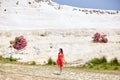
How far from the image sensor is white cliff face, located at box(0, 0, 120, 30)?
3027 inches

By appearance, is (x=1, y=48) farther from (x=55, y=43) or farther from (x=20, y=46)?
(x=55, y=43)

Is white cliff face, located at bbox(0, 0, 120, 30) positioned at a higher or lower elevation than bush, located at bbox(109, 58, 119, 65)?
higher

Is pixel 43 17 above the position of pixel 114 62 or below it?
above

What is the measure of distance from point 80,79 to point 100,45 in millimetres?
23924

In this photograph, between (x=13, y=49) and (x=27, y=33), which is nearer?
(x=13, y=49)

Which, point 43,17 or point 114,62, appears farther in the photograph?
point 43,17

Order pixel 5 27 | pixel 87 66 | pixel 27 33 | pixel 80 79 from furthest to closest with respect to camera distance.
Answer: pixel 5 27, pixel 27 33, pixel 87 66, pixel 80 79

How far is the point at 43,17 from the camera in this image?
81750 mm

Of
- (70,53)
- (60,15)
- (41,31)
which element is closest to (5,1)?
(60,15)

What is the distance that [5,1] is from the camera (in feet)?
282

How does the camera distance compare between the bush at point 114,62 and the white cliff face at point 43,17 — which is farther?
the white cliff face at point 43,17

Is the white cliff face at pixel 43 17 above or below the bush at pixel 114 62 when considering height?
above

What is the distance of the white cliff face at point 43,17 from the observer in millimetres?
76875

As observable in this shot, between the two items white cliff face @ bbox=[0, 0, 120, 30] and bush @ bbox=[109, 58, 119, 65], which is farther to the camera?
white cliff face @ bbox=[0, 0, 120, 30]
